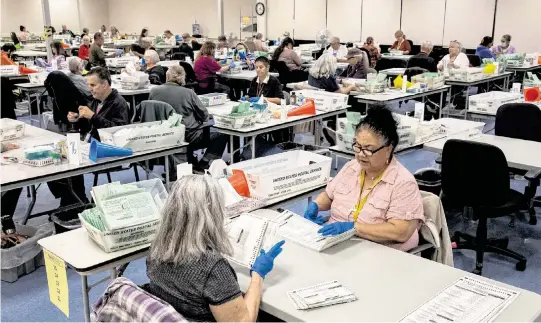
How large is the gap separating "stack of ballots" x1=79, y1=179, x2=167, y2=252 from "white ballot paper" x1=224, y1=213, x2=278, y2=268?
13.2 inches

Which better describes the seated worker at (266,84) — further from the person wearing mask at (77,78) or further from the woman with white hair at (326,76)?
the person wearing mask at (77,78)

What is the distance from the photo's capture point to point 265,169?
2934 mm

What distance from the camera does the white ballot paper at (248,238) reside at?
203 centimetres

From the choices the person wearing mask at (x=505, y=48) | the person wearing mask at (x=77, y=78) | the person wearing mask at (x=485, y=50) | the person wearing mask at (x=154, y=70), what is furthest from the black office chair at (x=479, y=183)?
the person wearing mask at (x=505, y=48)

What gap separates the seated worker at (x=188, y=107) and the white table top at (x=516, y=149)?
2.11 metres

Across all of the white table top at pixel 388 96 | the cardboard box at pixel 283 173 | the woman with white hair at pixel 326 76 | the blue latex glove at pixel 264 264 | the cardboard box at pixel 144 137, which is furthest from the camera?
the woman with white hair at pixel 326 76

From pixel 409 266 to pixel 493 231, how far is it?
2445 mm

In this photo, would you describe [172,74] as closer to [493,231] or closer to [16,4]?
[493,231]

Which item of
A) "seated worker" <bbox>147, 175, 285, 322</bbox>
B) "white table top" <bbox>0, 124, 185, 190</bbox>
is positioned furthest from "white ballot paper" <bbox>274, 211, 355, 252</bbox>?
"white table top" <bbox>0, 124, 185, 190</bbox>

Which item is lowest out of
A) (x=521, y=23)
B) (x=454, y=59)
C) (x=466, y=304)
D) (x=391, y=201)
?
(x=466, y=304)

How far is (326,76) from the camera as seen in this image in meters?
6.11

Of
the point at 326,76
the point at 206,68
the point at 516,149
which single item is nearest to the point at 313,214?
the point at 516,149

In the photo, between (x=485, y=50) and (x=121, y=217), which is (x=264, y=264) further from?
(x=485, y=50)

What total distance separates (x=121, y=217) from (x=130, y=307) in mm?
769
